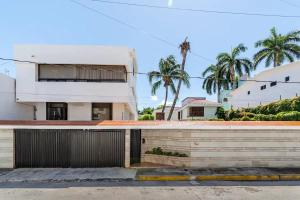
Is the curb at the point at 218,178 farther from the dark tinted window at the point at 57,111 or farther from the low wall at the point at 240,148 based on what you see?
the dark tinted window at the point at 57,111

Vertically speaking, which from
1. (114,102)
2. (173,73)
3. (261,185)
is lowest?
(261,185)

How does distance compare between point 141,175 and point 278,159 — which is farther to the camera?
point 278,159

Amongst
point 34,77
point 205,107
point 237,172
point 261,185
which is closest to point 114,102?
point 34,77

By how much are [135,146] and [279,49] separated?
28.7 m

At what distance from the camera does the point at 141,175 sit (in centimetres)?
967

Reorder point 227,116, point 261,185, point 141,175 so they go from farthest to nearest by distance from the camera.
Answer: point 227,116, point 141,175, point 261,185

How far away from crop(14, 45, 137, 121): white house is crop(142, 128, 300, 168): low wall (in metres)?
8.02

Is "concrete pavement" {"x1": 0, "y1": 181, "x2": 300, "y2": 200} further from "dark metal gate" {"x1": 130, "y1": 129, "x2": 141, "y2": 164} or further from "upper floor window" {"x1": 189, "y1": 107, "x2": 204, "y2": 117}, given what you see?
"upper floor window" {"x1": 189, "y1": 107, "x2": 204, "y2": 117}

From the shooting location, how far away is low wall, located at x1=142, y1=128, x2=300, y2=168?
36.8 ft

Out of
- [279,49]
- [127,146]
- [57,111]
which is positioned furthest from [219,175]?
[279,49]

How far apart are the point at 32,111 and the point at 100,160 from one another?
12.4m

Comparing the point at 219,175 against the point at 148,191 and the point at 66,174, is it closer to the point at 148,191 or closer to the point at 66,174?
the point at 148,191

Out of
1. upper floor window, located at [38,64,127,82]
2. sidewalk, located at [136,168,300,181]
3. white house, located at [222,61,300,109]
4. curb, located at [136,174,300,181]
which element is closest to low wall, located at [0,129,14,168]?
sidewalk, located at [136,168,300,181]

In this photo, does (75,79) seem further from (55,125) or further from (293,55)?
(293,55)
